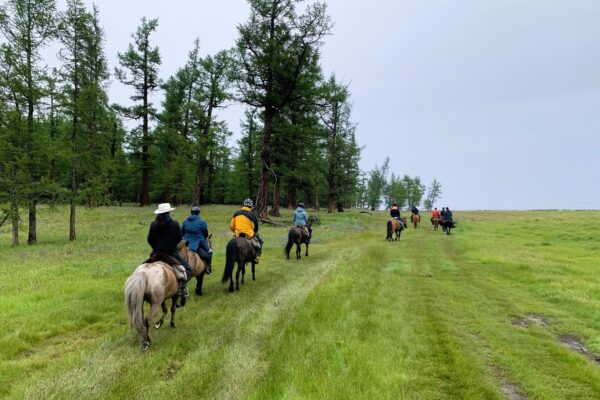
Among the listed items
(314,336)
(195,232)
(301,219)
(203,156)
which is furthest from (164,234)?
(203,156)

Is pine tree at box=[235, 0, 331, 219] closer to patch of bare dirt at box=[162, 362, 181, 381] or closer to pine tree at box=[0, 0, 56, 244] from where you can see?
pine tree at box=[0, 0, 56, 244]

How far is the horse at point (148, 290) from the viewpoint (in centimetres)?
646

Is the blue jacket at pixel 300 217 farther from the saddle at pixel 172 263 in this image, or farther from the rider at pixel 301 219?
the saddle at pixel 172 263

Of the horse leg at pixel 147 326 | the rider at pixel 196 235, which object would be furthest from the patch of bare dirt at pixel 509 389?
the rider at pixel 196 235

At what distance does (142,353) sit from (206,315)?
2.32 meters

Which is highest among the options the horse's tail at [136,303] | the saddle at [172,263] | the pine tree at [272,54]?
the pine tree at [272,54]

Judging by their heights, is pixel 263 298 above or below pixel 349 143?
below

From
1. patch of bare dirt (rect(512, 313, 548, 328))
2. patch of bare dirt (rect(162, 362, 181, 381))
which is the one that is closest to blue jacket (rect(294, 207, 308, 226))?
patch of bare dirt (rect(512, 313, 548, 328))

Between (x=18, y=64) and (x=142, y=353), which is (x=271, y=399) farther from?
(x=18, y=64)

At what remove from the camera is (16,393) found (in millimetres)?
4863

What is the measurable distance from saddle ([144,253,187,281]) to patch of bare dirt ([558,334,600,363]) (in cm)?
845

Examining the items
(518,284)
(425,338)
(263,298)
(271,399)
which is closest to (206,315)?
(263,298)

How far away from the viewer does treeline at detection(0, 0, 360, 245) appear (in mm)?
19906

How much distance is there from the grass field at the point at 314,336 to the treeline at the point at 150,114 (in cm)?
831
